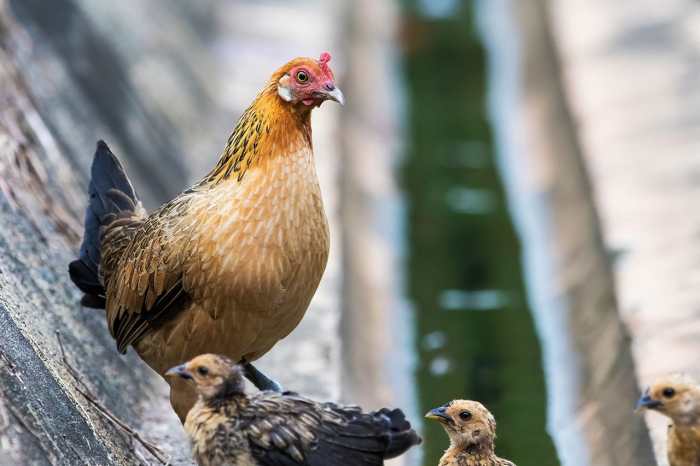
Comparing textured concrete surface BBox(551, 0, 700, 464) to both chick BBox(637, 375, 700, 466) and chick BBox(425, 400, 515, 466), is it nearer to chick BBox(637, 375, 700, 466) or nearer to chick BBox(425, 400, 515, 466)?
chick BBox(637, 375, 700, 466)

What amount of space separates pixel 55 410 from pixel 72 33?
5.36 m

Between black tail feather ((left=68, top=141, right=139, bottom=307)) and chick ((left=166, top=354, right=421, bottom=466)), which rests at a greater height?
black tail feather ((left=68, top=141, right=139, bottom=307))

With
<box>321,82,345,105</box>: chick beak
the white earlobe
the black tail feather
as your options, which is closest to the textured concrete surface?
<box>321,82,345,105</box>: chick beak

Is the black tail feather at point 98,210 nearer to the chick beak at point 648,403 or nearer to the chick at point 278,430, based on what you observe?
the chick at point 278,430

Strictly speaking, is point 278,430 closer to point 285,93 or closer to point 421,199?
point 285,93

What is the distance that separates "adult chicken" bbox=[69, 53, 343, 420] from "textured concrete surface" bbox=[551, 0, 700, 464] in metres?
1.90

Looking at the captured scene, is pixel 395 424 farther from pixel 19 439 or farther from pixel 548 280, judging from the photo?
pixel 548 280

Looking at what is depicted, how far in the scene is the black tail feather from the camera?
691 cm

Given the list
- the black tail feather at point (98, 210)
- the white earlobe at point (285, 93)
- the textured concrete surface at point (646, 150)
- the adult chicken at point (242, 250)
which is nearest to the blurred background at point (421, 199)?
the textured concrete surface at point (646, 150)

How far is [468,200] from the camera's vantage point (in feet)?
38.3

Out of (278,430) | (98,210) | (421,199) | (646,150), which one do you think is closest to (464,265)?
(421,199)

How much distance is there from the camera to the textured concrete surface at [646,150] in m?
7.78

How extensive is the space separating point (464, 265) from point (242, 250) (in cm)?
464

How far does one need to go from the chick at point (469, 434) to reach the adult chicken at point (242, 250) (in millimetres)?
850
